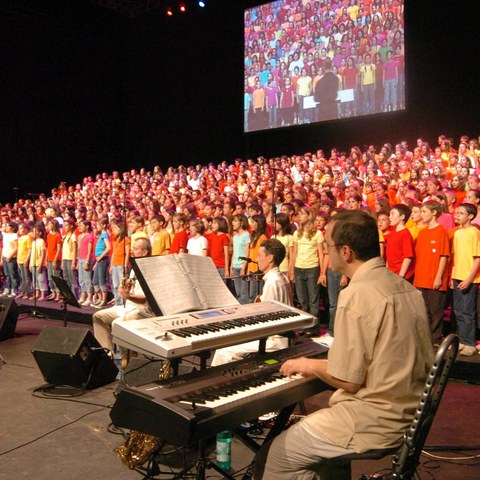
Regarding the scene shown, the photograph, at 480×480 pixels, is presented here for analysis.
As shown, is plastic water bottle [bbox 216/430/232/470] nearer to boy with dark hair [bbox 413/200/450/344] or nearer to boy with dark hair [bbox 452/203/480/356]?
boy with dark hair [bbox 452/203/480/356]

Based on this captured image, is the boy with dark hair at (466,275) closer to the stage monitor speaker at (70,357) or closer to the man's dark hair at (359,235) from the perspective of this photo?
the stage monitor speaker at (70,357)

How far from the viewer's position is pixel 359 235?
7.32 ft

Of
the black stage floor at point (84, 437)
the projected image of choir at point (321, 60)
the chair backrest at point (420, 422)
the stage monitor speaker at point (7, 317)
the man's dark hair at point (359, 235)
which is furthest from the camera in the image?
the projected image of choir at point (321, 60)

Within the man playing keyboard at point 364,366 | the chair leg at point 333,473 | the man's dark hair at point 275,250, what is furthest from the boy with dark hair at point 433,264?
the man playing keyboard at point 364,366

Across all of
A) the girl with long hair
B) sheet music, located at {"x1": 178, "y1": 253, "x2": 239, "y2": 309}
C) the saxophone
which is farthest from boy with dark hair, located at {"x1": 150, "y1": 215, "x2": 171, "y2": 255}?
the saxophone

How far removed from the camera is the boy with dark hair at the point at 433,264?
6.18 meters

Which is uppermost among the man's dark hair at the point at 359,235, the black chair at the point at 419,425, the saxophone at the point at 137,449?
the man's dark hair at the point at 359,235

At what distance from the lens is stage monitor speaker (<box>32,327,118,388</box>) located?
5039 millimetres

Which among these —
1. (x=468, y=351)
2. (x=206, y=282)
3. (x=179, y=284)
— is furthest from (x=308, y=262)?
(x=179, y=284)

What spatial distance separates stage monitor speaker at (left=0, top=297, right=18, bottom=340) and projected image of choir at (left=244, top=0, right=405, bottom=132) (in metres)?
9.94

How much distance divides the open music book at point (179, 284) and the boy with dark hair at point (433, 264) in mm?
3451

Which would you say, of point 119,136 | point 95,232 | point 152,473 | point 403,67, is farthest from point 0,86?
point 152,473

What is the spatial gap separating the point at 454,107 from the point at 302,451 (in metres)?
14.4

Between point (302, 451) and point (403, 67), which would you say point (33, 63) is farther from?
point (302, 451)
